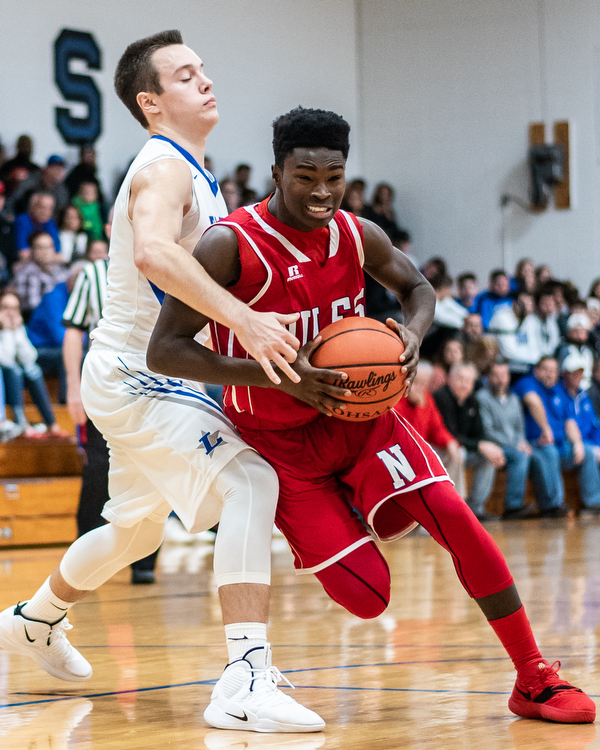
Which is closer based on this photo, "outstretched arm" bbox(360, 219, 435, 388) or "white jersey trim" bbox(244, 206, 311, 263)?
"white jersey trim" bbox(244, 206, 311, 263)

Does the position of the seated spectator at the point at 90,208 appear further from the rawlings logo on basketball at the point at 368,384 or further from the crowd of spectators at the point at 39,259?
the rawlings logo on basketball at the point at 368,384

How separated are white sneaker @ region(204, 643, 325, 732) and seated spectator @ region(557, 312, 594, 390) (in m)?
9.47

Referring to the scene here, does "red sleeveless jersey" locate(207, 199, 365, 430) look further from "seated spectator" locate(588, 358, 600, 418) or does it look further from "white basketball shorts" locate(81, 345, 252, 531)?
"seated spectator" locate(588, 358, 600, 418)

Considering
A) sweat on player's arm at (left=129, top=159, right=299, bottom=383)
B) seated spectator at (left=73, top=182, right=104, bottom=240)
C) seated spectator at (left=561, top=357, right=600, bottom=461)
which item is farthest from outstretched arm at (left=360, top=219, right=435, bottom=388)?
seated spectator at (left=561, top=357, right=600, bottom=461)

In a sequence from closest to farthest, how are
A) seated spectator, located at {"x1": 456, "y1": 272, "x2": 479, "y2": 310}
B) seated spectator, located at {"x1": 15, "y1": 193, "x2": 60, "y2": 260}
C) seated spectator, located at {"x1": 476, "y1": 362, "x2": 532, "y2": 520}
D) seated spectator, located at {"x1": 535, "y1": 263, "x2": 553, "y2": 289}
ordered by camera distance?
1. seated spectator, located at {"x1": 476, "y1": 362, "x2": 532, "y2": 520}
2. seated spectator, located at {"x1": 15, "y1": 193, "x2": 60, "y2": 260}
3. seated spectator, located at {"x1": 456, "y1": 272, "x2": 479, "y2": 310}
4. seated spectator, located at {"x1": 535, "y1": 263, "x2": 553, "y2": 289}

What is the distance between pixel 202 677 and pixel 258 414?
95 centimetres

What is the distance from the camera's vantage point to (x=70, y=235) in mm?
10258

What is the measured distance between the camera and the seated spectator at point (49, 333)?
9102 mm

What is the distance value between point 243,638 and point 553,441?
8577 millimetres

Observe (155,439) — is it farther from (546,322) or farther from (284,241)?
(546,322)

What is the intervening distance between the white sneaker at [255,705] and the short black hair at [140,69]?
1.61 metres

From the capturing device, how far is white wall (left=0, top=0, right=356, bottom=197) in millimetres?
12047

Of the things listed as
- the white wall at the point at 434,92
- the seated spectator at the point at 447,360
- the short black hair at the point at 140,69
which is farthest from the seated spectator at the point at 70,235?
the short black hair at the point at 140,69

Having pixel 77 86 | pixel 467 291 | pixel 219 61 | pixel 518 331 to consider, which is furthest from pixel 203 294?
pixel 219 61
